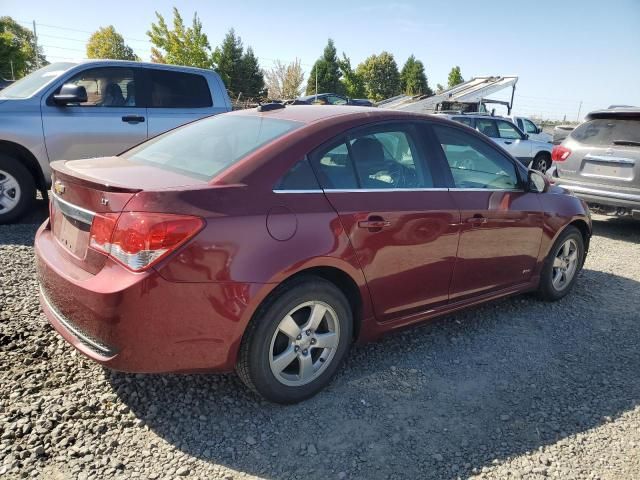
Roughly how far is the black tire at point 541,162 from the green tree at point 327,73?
1491 inches

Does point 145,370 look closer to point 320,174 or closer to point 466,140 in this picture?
point 320,174

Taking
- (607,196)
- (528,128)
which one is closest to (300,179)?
(607,196)

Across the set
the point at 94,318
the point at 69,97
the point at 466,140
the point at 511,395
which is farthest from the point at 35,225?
the point at 511,395

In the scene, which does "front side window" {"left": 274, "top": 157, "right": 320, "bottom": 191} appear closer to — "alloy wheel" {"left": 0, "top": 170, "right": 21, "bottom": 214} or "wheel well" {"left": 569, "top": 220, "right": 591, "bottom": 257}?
"wheel well" {"left": 569, "top": 220, "right": 591, "bottom": 257}

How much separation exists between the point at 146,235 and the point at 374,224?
1.27 metres

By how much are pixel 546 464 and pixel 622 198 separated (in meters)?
5.23

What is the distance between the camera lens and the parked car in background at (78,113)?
17.9 feet

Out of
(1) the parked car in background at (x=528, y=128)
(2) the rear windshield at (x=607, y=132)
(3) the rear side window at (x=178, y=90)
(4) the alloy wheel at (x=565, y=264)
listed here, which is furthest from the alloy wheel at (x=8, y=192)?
(1) the parked car in background at (x=528, y=128)

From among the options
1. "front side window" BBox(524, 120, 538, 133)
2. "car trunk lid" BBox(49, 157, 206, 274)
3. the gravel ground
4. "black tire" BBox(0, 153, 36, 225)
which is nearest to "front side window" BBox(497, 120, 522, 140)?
"front side window" BBox(524, 120, 538, 133)

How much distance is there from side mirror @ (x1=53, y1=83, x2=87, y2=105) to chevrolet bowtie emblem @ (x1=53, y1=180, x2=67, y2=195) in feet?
10.1

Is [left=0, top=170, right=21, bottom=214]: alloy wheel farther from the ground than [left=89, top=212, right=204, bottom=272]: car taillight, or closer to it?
closer to it

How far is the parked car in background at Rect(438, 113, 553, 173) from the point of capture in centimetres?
1258

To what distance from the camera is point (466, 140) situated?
11.8 feet

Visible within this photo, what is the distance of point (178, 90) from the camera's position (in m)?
6.50
